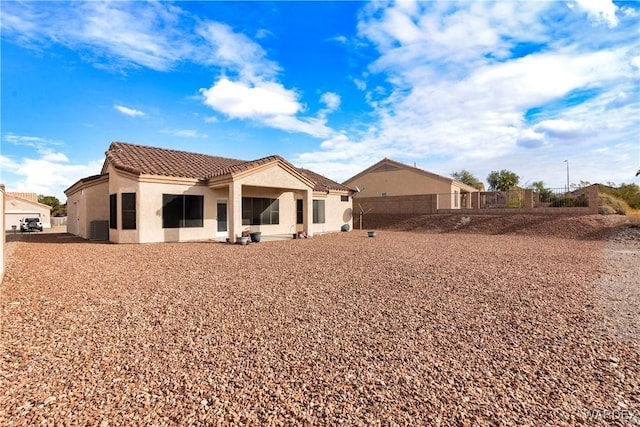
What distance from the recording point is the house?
1544 cm

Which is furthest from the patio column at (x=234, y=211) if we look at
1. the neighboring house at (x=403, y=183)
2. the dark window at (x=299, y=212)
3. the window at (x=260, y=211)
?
the neighboring house at (x=403, y=183)

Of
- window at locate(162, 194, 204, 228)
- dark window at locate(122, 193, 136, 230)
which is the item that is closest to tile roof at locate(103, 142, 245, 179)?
window at locate(162, 194, 204, 228)

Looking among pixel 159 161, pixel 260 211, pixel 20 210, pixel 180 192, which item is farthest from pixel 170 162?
pixel 20 210

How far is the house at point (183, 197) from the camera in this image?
15.4m

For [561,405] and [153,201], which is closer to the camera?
[561,405]

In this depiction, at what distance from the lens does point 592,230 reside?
1867 cm

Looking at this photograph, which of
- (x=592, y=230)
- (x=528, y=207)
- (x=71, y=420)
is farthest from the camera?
(x=528, y=207)

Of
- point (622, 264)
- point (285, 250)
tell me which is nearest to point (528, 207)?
point (622, 264)

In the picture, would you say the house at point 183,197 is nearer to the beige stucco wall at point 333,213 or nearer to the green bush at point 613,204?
the beige stucco wall at point 333,213

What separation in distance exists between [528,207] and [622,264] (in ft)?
45.7

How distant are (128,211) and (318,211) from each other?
12.0 meters

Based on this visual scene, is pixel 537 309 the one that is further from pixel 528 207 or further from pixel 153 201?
pixel 528 207

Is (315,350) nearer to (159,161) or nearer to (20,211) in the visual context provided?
(159,161)

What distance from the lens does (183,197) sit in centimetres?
1652
